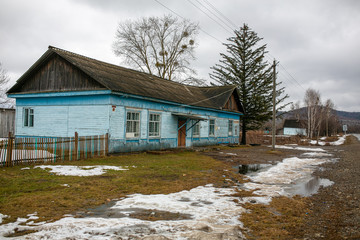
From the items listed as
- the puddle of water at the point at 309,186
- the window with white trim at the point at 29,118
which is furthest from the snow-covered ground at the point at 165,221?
the window with white trim at the point at 29,118

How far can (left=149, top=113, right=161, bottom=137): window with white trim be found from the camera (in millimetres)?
17766

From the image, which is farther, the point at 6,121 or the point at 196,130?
the point at 196,130

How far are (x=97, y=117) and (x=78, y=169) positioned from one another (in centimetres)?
528

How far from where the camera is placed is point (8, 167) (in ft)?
33.0

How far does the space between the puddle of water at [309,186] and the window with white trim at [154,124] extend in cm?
1000

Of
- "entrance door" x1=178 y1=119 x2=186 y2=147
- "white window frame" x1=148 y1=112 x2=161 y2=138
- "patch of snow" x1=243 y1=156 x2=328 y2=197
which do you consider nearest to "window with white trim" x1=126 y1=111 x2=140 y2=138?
"white window frame" x1=148 y1=112 x2=161 y2=138

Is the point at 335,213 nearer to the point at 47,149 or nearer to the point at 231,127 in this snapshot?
the point at 47,149

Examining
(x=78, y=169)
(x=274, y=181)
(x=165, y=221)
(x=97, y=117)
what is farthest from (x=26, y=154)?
(x=274, y=181)

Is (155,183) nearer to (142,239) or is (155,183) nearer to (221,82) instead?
(142,239)

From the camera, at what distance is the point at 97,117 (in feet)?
49.6

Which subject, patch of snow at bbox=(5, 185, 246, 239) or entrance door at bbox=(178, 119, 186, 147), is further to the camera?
entrance door at bbox=(178, 119, 186, 147)

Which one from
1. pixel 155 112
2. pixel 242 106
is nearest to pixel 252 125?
pixel 242 106

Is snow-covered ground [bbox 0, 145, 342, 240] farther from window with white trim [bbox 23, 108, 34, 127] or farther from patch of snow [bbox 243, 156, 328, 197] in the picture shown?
window with white trim [bbox 23, 108, 34, 127]

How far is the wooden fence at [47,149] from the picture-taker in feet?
33.2
